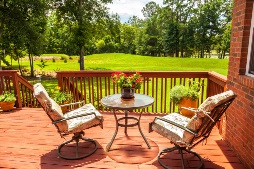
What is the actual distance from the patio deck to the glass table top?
674 mm

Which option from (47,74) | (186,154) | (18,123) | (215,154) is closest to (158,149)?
(186,154)

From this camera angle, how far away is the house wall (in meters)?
2.41

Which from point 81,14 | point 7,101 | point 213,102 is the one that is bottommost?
point 7,101

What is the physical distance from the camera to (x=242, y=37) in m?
2.60

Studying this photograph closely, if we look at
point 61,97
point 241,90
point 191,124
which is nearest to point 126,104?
point 191,124

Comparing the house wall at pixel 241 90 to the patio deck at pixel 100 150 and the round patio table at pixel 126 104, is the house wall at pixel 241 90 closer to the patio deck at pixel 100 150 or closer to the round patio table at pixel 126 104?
the patio deck at pixel 100 150

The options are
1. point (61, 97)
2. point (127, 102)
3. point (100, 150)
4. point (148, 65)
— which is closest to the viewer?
point (100, 150)

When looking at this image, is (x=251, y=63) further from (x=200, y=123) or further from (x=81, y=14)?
(x=81, y=14)

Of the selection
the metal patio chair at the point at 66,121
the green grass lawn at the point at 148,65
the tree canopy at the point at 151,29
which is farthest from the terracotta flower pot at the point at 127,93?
the green grass lawn at the point at 148,65

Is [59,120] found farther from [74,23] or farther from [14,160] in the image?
[74,23]

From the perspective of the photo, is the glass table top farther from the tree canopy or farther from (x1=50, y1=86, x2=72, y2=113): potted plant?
the tree canopy

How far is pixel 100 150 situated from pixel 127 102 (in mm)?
852

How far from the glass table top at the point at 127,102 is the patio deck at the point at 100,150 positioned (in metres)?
0.67

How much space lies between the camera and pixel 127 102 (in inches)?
125
